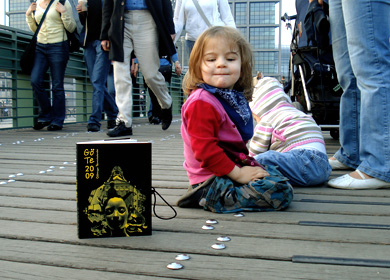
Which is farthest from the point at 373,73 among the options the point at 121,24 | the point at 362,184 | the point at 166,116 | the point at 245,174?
the point at 166,116

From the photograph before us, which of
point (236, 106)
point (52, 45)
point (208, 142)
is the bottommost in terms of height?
point (208, 142)

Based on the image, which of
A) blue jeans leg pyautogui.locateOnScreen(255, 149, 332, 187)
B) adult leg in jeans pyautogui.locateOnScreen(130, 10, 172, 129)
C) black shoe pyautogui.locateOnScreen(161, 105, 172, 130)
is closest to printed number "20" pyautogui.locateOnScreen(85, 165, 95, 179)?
blue jeans leg pyautogui.locateOnScreen(255, 149, 332, 187)

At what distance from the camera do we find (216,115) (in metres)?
1.78

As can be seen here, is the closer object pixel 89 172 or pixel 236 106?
pixel 89 172

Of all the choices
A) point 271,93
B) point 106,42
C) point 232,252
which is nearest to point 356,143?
point 271,93

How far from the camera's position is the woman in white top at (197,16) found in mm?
5461

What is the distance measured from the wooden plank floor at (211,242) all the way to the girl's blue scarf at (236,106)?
38 cm

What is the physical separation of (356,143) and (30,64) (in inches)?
173

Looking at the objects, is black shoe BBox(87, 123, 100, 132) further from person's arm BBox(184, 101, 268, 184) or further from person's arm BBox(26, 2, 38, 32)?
person's arm BBox(184, 101, 268, 184)

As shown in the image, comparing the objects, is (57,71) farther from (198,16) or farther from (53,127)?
(198,16)

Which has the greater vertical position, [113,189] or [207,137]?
[207,137]

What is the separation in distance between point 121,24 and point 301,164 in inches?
112

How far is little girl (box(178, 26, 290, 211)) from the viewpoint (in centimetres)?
175

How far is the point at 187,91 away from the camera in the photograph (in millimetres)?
1989
